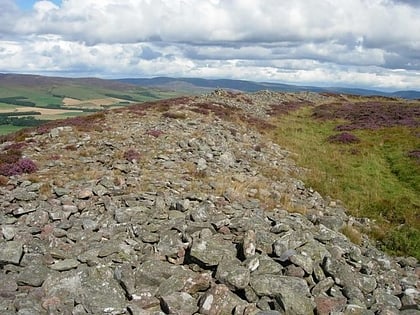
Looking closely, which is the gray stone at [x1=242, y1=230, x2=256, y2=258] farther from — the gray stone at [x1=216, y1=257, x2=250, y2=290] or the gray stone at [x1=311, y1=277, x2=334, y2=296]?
the gray stone at [x1=311, y1=277, x2=334, y2=296]

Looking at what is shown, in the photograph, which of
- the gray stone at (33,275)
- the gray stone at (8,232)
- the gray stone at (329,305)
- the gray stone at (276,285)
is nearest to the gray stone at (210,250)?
the gray stone at (276,285)

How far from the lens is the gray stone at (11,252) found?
35.4 feet

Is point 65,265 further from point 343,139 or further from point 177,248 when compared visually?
point 343,139

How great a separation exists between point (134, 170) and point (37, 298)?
905 cm

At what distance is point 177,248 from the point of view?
452 inches

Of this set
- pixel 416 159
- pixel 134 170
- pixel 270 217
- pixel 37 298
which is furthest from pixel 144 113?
pixel 37 298

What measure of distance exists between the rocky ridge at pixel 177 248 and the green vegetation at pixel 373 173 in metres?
1.59

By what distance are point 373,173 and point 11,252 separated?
23.5 m

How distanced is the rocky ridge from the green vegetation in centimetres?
159

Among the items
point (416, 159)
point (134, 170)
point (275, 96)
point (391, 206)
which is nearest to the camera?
point (134, 170)

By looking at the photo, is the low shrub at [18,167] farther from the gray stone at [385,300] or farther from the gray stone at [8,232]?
the gray stone at [385,300]

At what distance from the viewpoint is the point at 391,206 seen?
20.6m

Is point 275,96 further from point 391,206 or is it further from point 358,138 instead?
point 391,206

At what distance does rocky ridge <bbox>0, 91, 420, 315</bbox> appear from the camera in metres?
9.84
